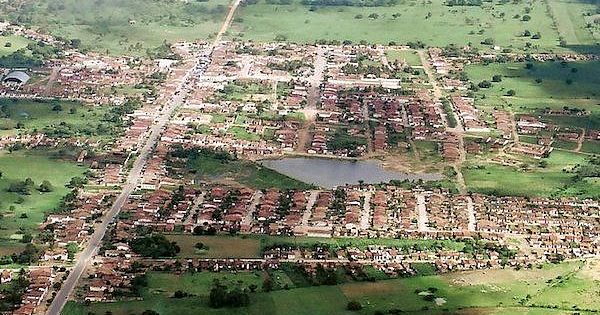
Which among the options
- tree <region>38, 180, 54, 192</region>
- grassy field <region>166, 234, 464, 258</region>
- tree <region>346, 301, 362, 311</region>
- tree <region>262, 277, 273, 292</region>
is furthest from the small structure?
tree <region>346, 301, 362, 311</region>

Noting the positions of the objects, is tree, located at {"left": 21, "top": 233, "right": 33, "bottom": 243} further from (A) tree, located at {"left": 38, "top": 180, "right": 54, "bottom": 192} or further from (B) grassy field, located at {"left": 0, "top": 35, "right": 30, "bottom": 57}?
(B) grassy field, located at {"left": 0, "top": 35, "right": 30, "bottom": 57}

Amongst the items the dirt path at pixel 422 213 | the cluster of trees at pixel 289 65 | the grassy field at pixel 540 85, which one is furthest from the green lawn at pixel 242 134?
the grassy field at pixel 540 85

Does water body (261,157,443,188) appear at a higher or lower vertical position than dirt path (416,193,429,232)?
lower

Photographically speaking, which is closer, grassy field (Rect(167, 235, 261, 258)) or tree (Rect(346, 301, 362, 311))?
tree (Rect(346, 301, 362, 311))

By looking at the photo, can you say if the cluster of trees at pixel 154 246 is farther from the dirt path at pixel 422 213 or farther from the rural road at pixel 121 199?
the dirt path at pixel 422 213

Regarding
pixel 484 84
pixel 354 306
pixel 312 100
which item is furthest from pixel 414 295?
pixel 484 84

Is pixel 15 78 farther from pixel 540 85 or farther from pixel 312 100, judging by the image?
pixel 540 85
